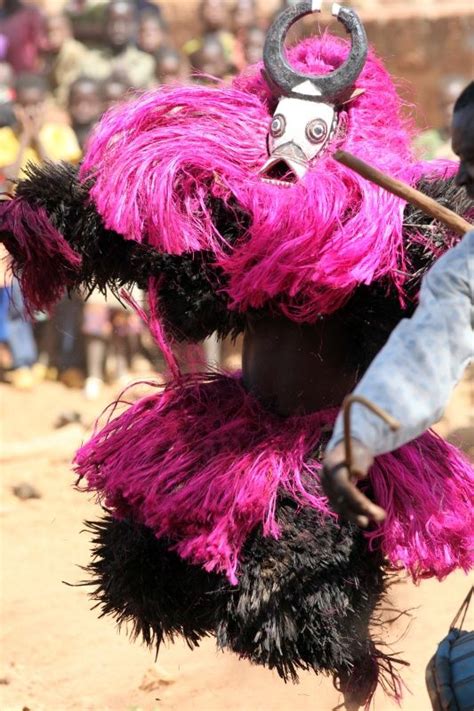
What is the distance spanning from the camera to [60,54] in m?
8.89

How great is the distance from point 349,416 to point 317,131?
1.25m

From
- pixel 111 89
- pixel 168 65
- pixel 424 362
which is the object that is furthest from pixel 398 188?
pixel 168 65

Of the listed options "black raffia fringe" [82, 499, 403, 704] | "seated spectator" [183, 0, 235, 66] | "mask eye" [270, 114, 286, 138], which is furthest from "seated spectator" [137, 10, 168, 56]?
"black raffia fringe" [82, 499, 403, 704]

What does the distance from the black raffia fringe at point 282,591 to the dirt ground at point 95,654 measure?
0.45 metres

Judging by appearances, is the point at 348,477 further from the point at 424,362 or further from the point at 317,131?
the point at 317,131

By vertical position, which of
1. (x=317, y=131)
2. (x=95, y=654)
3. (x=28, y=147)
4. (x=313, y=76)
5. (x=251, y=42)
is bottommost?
(x=95, y=654)

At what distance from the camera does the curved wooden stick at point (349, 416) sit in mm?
1876

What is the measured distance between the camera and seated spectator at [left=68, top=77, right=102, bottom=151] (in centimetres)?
777

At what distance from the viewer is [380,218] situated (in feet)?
9.15

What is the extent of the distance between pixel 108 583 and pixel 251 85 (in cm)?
136

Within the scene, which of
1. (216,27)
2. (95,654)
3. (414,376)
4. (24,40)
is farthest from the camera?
(24,40)

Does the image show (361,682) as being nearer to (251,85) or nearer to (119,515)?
(119,515)

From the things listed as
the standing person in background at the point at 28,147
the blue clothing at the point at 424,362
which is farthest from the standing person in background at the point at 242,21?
the blue clothing at the point at 424,362

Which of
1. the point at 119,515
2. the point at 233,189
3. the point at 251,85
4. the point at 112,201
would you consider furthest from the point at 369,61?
the point at 119,515
